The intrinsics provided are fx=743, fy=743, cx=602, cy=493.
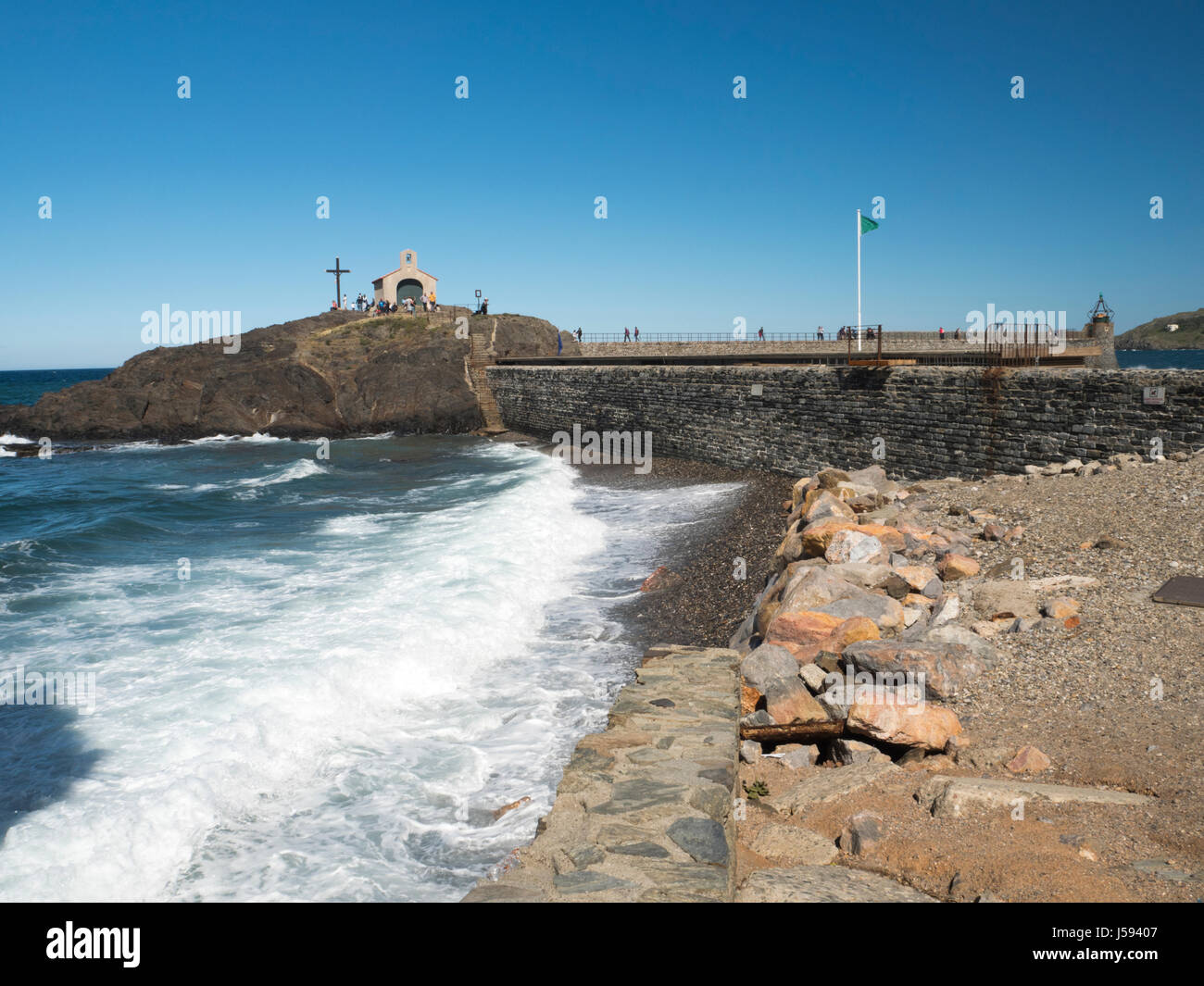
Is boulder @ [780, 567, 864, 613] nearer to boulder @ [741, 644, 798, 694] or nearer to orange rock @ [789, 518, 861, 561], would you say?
boulder @ [741, 644, 798, 694]

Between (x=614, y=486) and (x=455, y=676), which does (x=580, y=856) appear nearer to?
(x=455, y=676)

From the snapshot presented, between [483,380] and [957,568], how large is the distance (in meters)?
35.5

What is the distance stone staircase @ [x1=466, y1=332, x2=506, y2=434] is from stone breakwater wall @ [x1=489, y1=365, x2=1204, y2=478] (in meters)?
9.70

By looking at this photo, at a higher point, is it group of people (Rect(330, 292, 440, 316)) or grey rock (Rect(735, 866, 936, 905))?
group of people (Rect(330, 292, 440, 316))

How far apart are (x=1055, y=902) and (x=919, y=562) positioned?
18.4 ft

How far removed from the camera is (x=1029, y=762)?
16.7 ft

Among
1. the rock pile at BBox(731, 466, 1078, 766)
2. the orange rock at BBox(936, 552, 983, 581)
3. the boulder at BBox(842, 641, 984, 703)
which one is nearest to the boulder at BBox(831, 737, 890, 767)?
the rock pile at BBox(731, 466, 1078, 766)

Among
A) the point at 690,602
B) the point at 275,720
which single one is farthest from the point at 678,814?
the point at 690,602

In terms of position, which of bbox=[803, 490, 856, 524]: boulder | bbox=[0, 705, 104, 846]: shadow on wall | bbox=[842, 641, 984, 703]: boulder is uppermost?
bbox=[803, 490, 856, 524]: boulder

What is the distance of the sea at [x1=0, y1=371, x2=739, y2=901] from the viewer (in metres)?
5.70

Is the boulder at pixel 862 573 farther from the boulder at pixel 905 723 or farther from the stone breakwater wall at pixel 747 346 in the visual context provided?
the stone breakwater wall at pixel 747 346

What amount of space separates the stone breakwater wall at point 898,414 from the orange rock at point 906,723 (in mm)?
9300

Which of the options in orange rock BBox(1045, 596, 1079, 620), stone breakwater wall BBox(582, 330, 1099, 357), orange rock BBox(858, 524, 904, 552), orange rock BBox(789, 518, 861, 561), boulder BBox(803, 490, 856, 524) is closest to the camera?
orange rock BBox(1045, 596, 1079, 620)
